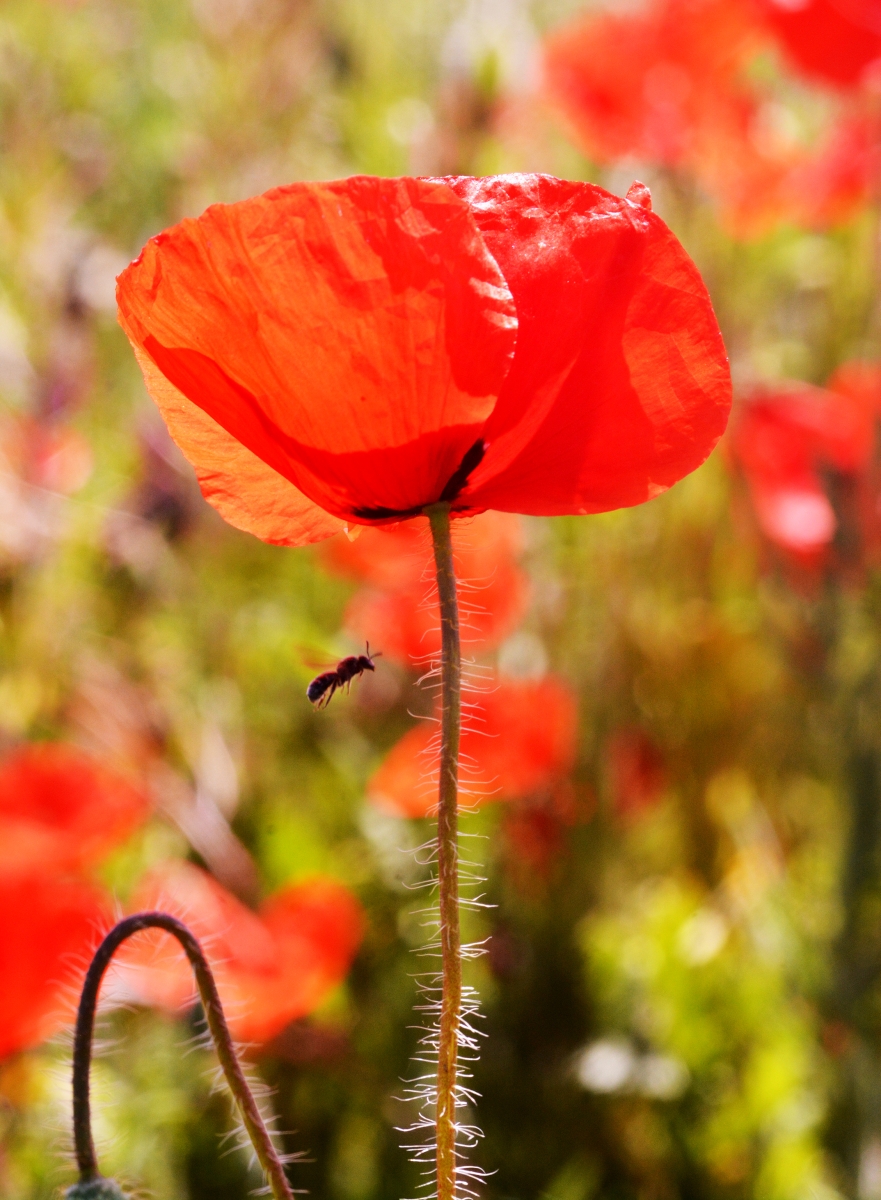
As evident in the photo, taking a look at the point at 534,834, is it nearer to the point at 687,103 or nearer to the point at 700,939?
the point at 700,939

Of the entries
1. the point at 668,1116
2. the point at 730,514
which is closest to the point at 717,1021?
the point at 668,1116

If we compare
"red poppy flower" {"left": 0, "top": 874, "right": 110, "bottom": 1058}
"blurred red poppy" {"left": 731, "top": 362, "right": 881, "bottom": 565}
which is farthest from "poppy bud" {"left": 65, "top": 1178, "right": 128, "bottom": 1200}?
"blurred red poppy" {"left": 731, "top": 362, "right": 881, "bottom": 565}

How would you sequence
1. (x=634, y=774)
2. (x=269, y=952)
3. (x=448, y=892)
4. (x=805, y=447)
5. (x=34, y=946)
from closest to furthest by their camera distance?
(x=448, y=892) → (x=34, y=946) → (x=269, y=952) → (x=805, y=447) → (x=634, y=774)

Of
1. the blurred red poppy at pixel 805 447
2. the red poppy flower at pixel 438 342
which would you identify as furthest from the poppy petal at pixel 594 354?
the blurred red poppy at pixel 805 447

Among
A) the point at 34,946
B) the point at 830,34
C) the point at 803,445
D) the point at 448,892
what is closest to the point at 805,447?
the point at 803,445

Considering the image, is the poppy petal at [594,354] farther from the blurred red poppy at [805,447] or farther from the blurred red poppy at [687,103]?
the blurred red poppy at [687,103]

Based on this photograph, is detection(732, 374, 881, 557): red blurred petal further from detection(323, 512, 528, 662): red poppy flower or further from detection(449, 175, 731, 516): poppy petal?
detection(449, 175, 731, 516): poppy petal

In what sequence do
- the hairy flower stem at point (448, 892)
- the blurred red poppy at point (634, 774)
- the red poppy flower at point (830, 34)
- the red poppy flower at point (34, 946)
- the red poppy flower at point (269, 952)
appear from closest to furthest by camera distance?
the hairy flower stem at point (448, 892), the red poppy flower at point (34, 946), the red poppy flower at point (269, 952), the red poppy flower at point (830, 34), the blurred red poppy at point (634, 774)
